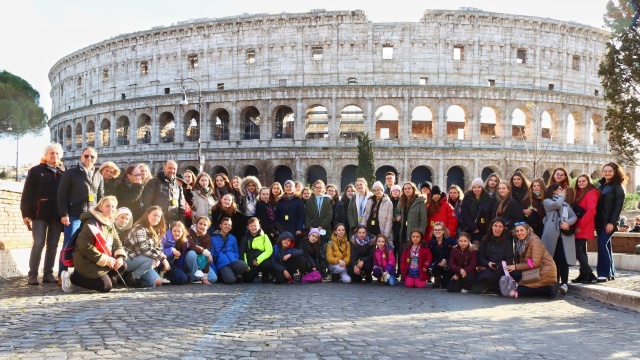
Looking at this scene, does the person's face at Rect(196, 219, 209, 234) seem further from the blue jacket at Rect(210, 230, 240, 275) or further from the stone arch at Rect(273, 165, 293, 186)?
the stone arch at Rect(273, 165, 293, 186)

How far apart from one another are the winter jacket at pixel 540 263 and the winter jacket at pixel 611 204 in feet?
5.94

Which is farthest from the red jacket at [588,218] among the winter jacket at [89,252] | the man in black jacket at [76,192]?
the man in black jacket at [76,192]

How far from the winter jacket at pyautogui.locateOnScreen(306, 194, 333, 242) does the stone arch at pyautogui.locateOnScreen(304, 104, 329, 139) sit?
31141 millimetres

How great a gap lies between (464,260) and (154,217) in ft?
17.0

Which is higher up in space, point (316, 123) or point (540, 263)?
point (316, 123)

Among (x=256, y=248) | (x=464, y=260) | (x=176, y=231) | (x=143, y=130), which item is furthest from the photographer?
(x=143, y=130)

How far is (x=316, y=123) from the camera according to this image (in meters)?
45.1

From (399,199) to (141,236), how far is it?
4879mm

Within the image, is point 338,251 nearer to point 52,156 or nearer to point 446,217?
point 446,217

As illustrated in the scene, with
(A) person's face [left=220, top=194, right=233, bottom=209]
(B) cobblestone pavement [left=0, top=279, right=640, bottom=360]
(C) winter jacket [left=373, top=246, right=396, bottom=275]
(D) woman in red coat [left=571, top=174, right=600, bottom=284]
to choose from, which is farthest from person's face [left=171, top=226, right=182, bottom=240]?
(D) woman in red coat [left=571, top=174, right=600, bottom=284]

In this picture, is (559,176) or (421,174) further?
(421,174)

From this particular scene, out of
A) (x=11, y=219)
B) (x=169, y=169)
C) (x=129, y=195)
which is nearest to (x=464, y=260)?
(x=169, y=169)

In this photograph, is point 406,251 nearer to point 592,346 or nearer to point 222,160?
point 592,346

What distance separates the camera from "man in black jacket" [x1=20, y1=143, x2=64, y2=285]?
9055 millimetres
